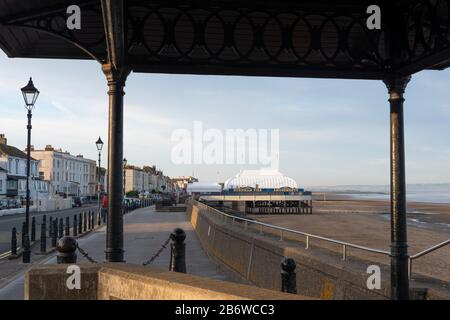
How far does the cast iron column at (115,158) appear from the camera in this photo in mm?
6820

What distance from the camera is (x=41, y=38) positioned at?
8273 mm

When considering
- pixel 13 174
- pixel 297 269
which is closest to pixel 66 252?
pixel 297 269

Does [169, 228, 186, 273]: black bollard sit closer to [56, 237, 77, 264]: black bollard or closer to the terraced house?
[56, 237, 77, 264]: black bollard

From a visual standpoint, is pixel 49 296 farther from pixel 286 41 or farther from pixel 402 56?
pixel 402 56

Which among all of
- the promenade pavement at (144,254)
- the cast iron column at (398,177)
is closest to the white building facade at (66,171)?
the promenade pavement at (144,254)

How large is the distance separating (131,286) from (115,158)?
2.82 metres

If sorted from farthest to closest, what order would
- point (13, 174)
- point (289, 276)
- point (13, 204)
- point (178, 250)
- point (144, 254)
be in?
point (13, 174)
point (13, 204)
point (144, 254)
point (178, 250)
point (289, 276)

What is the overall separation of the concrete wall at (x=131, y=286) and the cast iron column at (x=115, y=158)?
1.70 meters

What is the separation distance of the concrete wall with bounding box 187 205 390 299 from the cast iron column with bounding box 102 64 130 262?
2998mm

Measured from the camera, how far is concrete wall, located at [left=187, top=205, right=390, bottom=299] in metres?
6.31

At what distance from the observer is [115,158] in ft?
22.5

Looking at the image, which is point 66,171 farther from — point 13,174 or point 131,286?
point 131,286

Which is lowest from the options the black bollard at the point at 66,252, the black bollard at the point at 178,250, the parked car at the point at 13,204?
the parked car at the point at 13,204

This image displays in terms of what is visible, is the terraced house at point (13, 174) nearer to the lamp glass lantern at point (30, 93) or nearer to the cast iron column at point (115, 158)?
the lamp glass lantern at point (30, 93)
